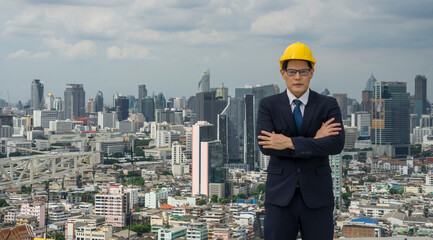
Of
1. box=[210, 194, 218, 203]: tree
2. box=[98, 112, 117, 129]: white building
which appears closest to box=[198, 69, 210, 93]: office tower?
box=[98, 112, 117, 129]: white building

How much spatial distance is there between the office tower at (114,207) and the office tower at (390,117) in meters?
16.9

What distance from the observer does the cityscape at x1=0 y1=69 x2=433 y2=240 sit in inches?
353

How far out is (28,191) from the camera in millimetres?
13297

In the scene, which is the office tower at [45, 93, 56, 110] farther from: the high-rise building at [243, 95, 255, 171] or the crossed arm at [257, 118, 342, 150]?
the crossed arm at [257, 118, 342, 150]

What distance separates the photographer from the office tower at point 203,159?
49.0 feet

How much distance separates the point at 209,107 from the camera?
2802cm

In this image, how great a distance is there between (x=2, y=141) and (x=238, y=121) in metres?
8.91

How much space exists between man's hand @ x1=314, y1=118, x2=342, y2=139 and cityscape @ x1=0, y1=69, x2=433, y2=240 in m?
0.12

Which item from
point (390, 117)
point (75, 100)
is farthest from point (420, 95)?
point (75, 100)

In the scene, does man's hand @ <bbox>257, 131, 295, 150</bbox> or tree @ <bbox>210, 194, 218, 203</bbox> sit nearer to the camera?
man's hand @ <bbox>257, 131, 295, 150</bbox>

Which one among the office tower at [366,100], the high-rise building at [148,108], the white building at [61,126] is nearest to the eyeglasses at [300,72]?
the white building at [61,126]

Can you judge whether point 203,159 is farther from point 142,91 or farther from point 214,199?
point 142,91

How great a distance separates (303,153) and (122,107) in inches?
1453

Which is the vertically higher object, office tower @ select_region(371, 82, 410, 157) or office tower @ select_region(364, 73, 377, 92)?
office tower @ select_region(364, 73, 377, 92)
